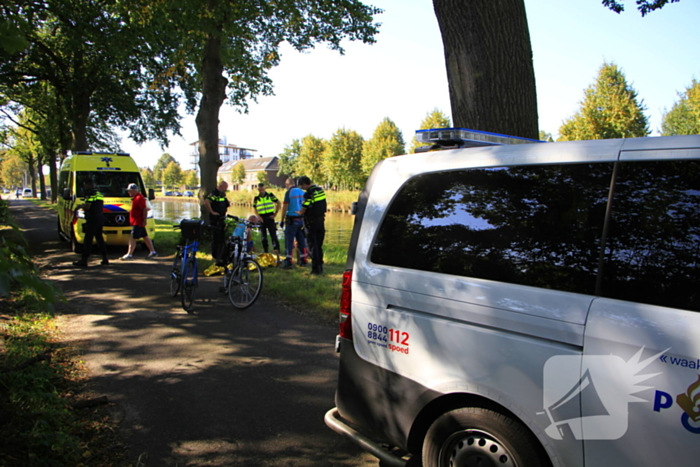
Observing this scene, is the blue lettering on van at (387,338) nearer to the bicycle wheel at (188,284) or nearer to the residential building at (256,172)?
the bicycle wheel at (188,284)

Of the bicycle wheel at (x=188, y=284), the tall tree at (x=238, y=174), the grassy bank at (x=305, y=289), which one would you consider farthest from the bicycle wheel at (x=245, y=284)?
the tall tree at (x=238, y=174)

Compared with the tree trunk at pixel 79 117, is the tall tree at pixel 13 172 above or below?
above

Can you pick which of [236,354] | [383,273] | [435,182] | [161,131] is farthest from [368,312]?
[161,131]

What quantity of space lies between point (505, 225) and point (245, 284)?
18.4ft

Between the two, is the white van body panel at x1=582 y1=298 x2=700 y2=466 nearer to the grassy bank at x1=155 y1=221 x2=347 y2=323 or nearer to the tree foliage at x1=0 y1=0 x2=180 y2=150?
the grassy bank at x1=155 y1=221 x2=347 y2=323

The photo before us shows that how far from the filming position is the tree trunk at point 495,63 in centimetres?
540

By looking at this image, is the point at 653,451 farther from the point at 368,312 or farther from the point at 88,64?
the point at 88,64

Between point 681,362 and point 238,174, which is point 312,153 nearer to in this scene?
point 238,174

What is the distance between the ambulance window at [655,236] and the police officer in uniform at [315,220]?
8.11m

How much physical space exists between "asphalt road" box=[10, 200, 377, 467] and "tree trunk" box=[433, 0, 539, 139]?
10.6 feet

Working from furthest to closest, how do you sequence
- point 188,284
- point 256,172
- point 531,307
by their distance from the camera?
point 256,172 → point 188,284 → point 531,307

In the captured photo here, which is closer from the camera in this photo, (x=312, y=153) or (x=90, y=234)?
(x=90, y=234)

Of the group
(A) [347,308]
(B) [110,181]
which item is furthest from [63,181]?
(A) [347,308]

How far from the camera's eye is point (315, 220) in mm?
10117
